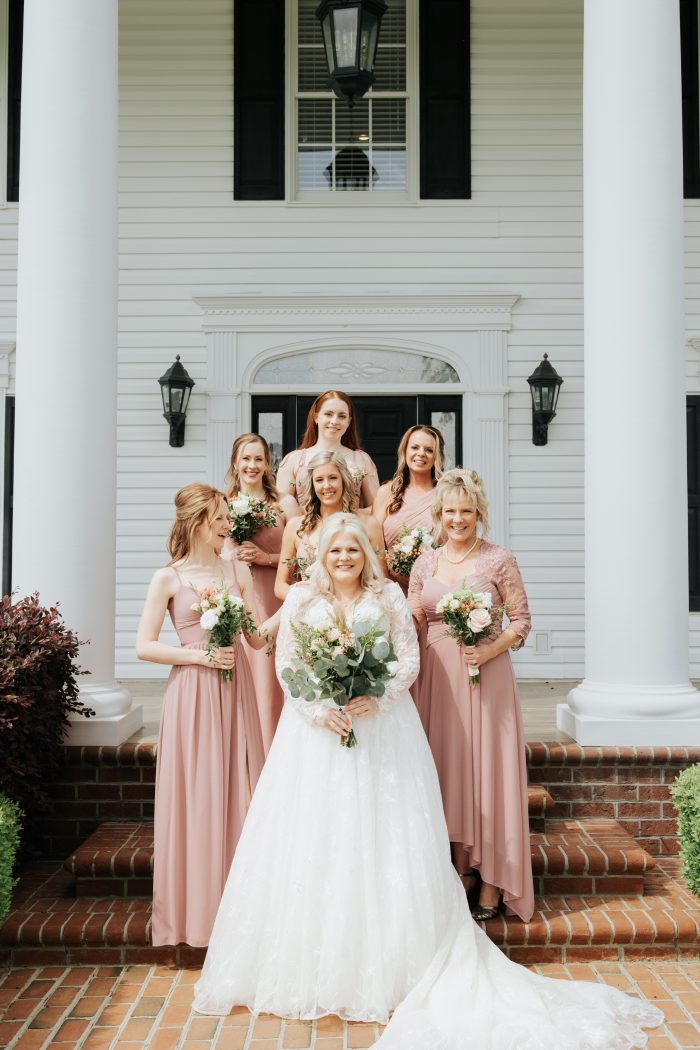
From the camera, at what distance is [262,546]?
5609 mm

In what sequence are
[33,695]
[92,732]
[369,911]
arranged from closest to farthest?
[369,911] → [33,695] → [92,732]

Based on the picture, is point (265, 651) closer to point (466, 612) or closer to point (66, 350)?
point (466, 612)

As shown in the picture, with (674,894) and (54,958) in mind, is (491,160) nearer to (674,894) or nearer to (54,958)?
(674,894)

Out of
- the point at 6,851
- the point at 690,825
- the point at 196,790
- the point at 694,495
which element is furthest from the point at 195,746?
the point at 694,495

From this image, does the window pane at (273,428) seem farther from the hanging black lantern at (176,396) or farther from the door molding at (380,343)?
the hanging black lantern at (176,396)

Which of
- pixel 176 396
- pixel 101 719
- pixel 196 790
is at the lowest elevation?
pixel 196 790

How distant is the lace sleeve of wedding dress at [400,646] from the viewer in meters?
3.98

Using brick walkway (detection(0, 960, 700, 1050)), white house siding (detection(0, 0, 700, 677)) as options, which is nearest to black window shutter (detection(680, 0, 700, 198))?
white house siding (detection(0, 0, 700, 677))

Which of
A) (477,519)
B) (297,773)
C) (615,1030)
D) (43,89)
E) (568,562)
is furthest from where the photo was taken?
(568,562)

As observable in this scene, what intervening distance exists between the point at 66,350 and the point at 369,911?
142 inches

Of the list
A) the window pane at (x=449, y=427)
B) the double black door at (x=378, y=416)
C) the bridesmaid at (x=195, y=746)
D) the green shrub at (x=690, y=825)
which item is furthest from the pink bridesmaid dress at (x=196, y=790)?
the window pane at (x=449, y=427)

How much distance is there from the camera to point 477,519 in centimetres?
457

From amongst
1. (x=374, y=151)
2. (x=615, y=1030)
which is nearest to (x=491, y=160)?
(x=374, y=151)

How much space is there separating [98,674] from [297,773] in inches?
76.2
